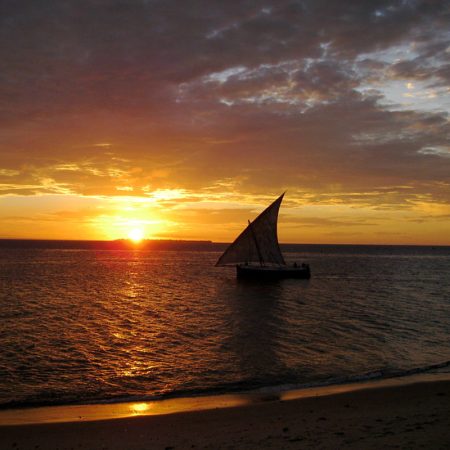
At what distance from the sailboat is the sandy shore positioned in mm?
58702

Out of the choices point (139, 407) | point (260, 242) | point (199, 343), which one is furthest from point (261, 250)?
point (139, 407)

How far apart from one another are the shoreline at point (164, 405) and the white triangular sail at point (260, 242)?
181 ft

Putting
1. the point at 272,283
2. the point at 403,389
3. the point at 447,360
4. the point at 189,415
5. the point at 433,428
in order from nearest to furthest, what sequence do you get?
the point at 433,428, the point at 189,415, the point at 403,389, the point at 447,360, the point at 272,283

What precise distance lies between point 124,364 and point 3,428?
29.7 ft

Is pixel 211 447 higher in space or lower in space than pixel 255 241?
lower

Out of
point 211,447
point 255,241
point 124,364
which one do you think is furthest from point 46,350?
point 255,241

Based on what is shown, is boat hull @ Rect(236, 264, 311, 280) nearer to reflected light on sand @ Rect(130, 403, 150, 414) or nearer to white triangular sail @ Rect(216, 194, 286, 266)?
white triangular sail @ Rect(216, 194, 286, 266)

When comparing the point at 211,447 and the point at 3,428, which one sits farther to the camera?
the point at 3,428

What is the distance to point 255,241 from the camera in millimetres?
75438

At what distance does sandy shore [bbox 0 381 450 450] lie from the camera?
11.5 meters

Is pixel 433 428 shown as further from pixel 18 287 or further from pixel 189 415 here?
pixel 18 287

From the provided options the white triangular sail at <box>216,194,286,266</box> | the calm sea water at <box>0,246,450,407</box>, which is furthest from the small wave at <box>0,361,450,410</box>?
the white triangular sail at <box>216,194,286,266</box>

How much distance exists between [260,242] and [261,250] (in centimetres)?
178

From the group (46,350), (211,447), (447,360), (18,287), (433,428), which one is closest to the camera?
(211,447)
